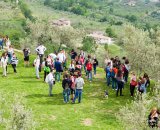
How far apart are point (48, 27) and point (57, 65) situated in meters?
35.2

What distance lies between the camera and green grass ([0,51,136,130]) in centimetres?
2660

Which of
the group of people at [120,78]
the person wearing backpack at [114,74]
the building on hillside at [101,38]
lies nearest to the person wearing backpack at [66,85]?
the group of people at [120,78]

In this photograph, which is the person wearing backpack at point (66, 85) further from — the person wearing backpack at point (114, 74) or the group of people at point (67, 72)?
the person wearing backpack at point (114, 74)

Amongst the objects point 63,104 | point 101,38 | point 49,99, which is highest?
point 49,99

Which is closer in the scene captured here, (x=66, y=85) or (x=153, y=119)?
(x=153, y=119)

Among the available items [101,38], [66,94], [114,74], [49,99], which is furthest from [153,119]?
[101,38]

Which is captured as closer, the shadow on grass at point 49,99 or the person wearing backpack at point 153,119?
the person wearing backpack at point 153,119

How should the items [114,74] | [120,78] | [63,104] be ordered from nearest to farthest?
1. [63,104]
2. [120,78]
3. [114,74]

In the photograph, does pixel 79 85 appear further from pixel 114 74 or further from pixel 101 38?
pixel 101 38

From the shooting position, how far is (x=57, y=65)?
113ft

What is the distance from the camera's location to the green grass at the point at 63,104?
26595 mm

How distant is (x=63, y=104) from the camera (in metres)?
29.9

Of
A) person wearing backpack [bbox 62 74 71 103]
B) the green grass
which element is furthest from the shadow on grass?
person wearing backpack [bbox 62 74 71 103]

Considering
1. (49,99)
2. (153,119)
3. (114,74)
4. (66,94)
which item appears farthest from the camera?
(114,74)
